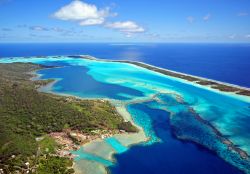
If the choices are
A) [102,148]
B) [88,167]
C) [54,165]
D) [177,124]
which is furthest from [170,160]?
[54,165]

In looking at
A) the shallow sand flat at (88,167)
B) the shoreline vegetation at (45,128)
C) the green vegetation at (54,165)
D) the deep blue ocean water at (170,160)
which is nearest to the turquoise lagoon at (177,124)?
the deep blue ocean water at (170,160)

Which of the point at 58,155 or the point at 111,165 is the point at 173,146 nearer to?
the point at 111,165

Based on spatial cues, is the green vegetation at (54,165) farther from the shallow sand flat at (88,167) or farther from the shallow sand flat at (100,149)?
the shallow sand flat at (100,149)

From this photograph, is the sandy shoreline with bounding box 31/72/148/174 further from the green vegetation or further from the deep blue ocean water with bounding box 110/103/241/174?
the deep blue ocean water with bounding box 110/103/241/174

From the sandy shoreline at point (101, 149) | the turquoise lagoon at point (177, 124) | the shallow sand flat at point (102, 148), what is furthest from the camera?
the turquoise lagoon at point (177, 124)

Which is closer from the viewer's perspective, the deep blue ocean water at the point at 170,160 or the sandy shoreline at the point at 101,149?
the sandy shoreline at the point at 101,149

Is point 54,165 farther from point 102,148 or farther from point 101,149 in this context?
point 102,148

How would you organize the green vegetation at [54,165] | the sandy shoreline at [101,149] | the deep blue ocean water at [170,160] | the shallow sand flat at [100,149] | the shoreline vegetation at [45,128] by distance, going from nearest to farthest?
the green vegetation at [54,165], the shoreline vegetation at [45,128], the sandy shoreline at [101,149], the deep blue ocean water at [170,160], the shallow sand flat at [100,149]
